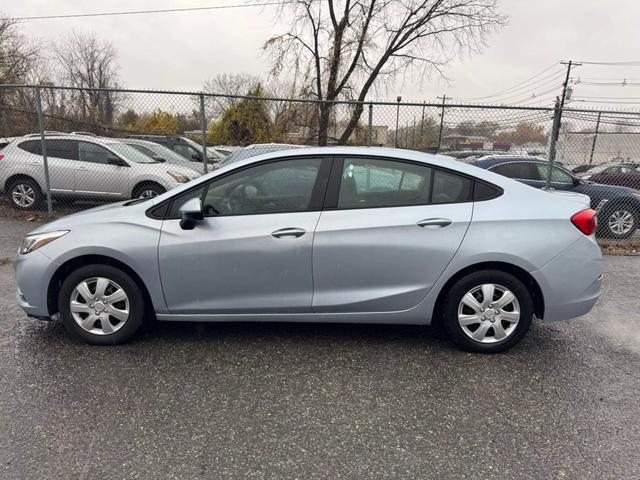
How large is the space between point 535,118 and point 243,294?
6.74 metres

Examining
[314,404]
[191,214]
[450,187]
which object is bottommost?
[314,404]

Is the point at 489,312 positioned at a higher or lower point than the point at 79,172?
lower

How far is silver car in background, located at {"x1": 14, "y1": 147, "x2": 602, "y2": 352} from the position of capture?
325cm

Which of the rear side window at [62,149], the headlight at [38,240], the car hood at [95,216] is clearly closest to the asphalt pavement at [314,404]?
the headlight at [38,240]

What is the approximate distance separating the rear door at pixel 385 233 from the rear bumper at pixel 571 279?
71 centimetres

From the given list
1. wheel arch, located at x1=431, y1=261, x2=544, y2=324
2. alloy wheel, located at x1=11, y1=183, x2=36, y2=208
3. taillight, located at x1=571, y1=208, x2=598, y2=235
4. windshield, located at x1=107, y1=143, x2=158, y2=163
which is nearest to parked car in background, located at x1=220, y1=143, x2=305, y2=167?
windshield, located at x1=107, y1=143, x2=158, y2=163

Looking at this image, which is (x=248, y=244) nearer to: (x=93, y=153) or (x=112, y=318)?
(x=112, y=318)

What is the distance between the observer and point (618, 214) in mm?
8414

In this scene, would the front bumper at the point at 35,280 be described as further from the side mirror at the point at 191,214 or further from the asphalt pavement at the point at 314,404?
the side mirror at the point at 191,214

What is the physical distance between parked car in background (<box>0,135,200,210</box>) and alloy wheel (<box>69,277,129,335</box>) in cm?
551

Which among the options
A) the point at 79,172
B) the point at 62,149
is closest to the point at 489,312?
the point at 79,172

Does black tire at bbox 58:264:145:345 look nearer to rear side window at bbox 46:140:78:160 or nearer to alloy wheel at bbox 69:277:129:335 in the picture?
alloy wheel at bbox 69:277:129:335

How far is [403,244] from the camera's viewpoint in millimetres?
3244

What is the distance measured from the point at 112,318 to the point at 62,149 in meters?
6.74
